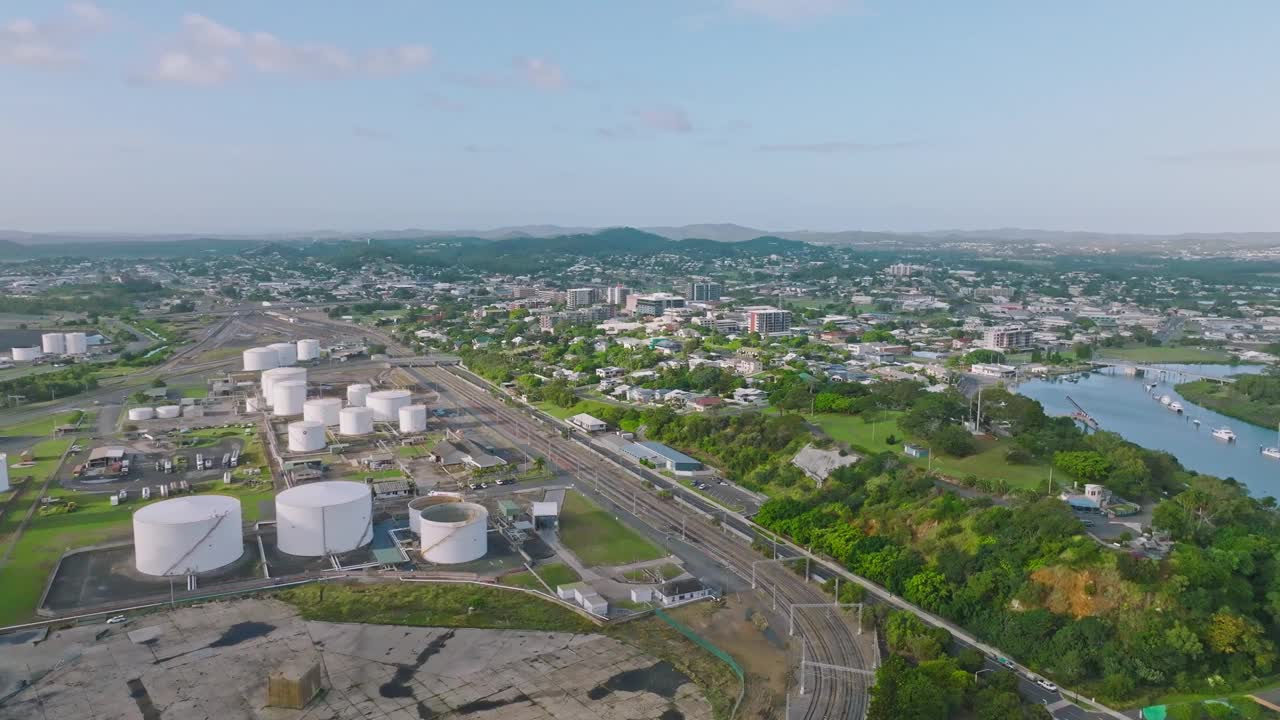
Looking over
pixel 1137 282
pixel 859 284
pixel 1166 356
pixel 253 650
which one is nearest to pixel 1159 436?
pixel 1166 356

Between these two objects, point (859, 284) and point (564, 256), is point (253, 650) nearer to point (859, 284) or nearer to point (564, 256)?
point (859, 284)

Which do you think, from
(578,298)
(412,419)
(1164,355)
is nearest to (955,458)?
(412,419)

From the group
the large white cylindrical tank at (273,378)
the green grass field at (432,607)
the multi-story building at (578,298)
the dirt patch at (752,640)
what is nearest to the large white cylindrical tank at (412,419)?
the large white cylindrical tank at (273,378)

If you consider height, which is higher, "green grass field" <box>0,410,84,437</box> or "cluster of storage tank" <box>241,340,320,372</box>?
"cluster of storage tank" <box>241,340,320,372</box>

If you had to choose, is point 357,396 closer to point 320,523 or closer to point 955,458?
point 320,523

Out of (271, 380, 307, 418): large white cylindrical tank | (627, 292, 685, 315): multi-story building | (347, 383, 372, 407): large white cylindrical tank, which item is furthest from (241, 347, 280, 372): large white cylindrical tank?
(627, 292, 685, 315): multi-story building

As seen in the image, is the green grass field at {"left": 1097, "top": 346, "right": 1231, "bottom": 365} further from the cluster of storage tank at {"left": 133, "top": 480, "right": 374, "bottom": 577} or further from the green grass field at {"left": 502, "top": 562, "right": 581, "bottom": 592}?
the cluster of storage tank at {"left": 133, "top": 480, "right": 374, "bottom": 577}

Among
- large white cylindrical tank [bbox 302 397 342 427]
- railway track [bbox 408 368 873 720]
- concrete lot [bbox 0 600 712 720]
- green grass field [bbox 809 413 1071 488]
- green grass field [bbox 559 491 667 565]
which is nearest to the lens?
concrete lot [bbox 0 600 712 720]
